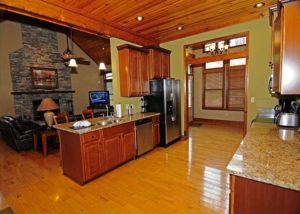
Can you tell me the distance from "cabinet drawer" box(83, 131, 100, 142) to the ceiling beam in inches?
79.8

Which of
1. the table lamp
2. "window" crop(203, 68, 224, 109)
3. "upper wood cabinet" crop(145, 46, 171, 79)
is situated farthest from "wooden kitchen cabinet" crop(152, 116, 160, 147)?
"window" crop(203, 68, 224, 109)

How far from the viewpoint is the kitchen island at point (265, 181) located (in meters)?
1.07

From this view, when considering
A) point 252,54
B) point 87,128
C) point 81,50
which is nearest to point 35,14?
point 87,128

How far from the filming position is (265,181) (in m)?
1.10

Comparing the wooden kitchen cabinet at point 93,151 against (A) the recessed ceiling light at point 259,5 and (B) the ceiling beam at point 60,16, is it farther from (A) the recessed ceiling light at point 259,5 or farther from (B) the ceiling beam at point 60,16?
(A) the recessed ceiling light at point 259,5

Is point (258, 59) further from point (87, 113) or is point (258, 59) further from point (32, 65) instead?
point (32, 65)

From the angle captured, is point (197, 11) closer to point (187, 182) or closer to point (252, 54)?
point (252, 54)

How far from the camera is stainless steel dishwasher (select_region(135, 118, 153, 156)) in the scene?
376 cm

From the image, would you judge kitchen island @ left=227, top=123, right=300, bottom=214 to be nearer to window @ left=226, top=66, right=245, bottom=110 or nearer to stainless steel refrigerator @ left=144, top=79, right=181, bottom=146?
stainless steel refrigerator @ left=144, top=79, right=181, bottom=146

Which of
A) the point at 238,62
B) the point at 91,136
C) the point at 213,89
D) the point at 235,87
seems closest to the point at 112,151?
the point at 91,136

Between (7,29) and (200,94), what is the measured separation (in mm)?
7993

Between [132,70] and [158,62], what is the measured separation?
3.31 ft

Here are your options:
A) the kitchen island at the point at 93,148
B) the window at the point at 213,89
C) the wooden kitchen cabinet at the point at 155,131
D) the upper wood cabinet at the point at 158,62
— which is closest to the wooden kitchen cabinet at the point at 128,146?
the kitchen island at the point at 93,148

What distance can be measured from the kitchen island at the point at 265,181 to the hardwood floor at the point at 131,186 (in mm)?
1046
